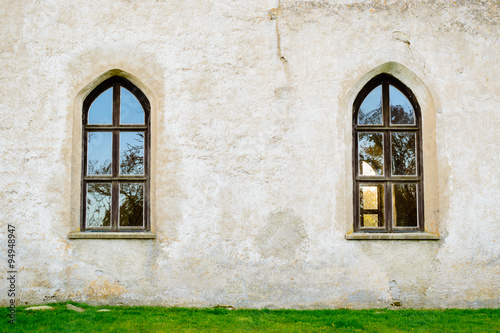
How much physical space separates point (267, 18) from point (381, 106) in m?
1.88

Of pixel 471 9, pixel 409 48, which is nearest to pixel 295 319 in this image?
pixel 409 48

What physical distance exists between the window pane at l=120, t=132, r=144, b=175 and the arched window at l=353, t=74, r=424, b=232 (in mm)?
2784

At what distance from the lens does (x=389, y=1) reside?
18.6ft

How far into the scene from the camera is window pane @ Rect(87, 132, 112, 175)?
5797 millimetres

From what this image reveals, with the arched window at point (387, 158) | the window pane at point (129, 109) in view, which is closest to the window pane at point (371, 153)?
the arched window at point (387, 158)

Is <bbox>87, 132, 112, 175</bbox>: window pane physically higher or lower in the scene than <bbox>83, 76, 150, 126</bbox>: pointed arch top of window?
lower

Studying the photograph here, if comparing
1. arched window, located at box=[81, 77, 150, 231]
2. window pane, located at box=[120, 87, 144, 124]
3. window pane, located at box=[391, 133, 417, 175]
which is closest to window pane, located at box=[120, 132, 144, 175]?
arched window, located at box=[81, 77, 150, 231]

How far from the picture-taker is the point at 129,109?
585 centimetres

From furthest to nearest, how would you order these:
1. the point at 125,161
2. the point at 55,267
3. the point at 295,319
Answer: the point at 125,161 < the point at 55,267 < the point at 295,319

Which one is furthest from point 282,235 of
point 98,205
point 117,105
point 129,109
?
point 117,105

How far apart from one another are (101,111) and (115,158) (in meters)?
0.66

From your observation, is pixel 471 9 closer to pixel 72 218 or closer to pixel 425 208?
pixel 425 208

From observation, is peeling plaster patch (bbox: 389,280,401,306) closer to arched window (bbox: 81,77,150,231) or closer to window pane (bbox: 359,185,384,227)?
window pane (bbox: 359,185,384,227)

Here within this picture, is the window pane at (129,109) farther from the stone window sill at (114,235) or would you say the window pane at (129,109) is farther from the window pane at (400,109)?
the window pane at (400,109)
